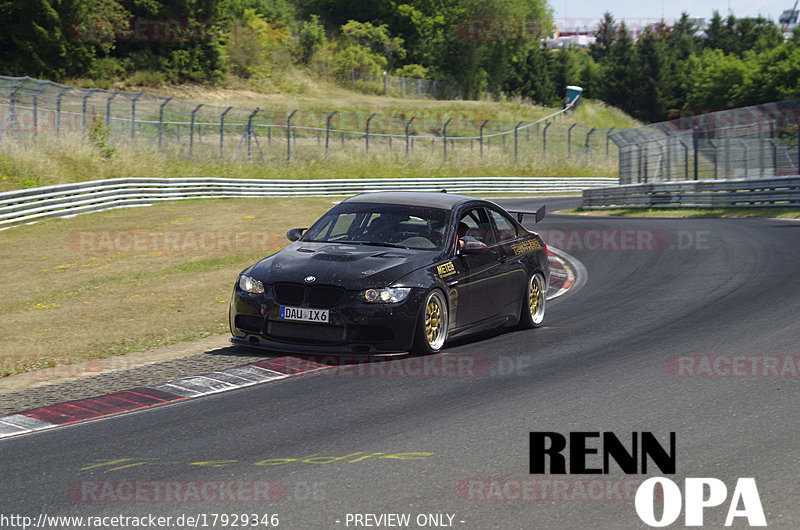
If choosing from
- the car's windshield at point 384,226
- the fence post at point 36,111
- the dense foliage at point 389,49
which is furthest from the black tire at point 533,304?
the dense foliage at point 389,49

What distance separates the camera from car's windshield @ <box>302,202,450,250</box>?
9.66m

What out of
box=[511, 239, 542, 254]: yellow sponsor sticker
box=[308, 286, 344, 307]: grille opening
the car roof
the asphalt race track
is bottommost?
the asphalt race track

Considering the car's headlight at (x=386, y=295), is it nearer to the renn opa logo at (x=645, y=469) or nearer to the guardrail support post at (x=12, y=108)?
the renn opa logo at (x=645, y=469)

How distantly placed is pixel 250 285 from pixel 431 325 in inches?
69.7

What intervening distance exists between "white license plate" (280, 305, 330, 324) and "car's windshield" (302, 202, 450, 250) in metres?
1.34

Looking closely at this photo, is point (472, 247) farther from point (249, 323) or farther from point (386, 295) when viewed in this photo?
point (249, 323)

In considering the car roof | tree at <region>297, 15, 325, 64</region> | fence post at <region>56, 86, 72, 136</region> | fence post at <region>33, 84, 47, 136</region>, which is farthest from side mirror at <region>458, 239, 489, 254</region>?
tree at <region>297, 15, 325, 64</region>

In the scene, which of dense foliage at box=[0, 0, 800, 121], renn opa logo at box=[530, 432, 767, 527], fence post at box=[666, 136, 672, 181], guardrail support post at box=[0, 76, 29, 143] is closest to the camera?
renn opa logo at box=[530, 432, 767, 527]

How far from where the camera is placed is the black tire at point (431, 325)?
870cm

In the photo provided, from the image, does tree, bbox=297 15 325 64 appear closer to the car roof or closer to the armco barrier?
the armco barrier

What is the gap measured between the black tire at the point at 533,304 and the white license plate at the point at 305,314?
287cm

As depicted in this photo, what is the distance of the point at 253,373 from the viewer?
836cm

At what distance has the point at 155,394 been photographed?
775 centimetres

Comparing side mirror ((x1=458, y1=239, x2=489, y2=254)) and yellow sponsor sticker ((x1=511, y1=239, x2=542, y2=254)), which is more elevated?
side mirror ((x1=458, y1=239, x2=489, y2=254))
